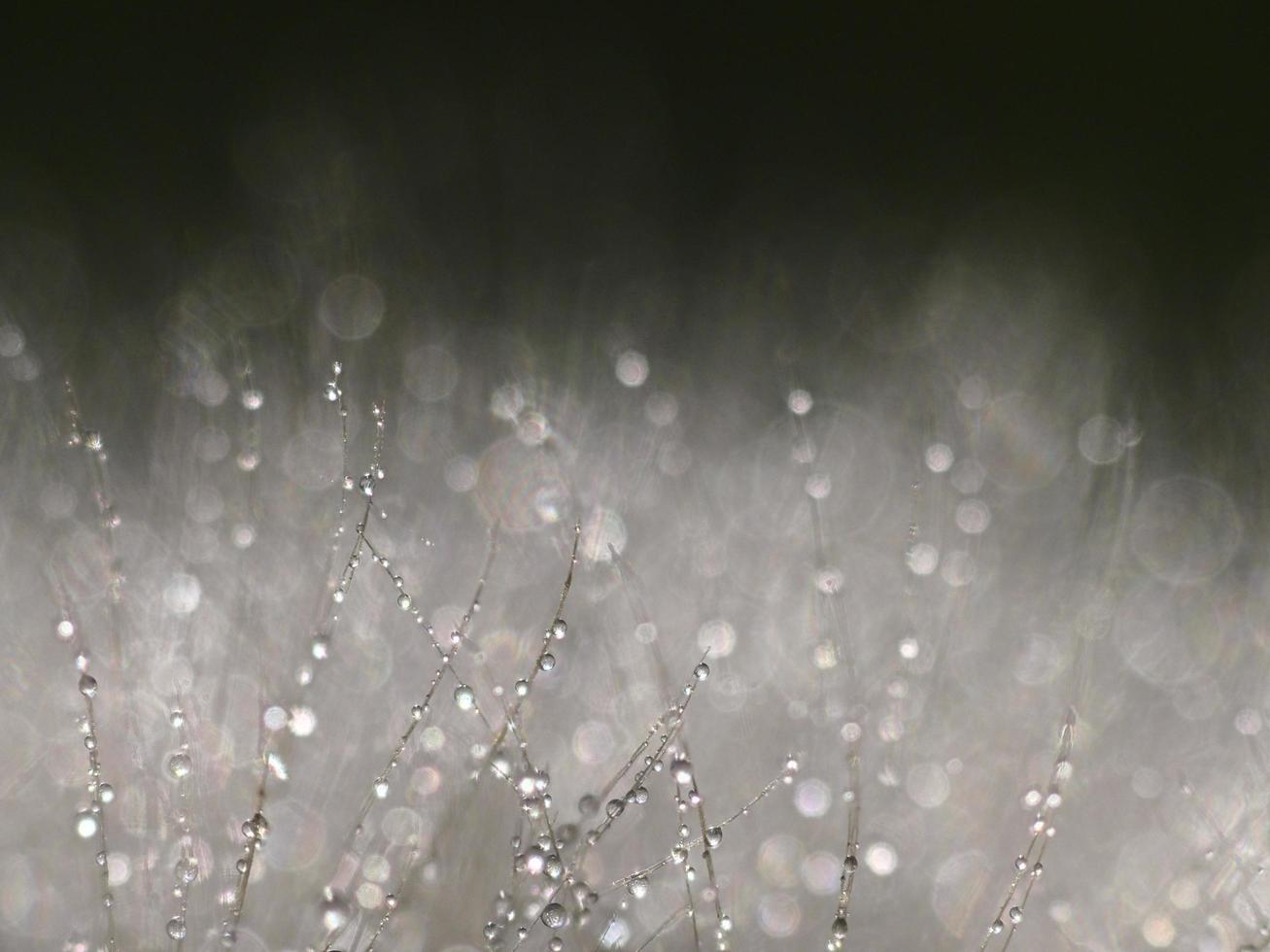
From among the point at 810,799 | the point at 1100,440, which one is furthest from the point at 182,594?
the point at 1100,440

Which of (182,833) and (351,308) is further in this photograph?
(351,308)

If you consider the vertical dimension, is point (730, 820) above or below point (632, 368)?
below

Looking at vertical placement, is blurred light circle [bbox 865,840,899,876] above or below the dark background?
below

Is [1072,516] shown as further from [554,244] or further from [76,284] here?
[76,284]

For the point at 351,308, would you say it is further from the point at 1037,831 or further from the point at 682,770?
the point at 1037,831

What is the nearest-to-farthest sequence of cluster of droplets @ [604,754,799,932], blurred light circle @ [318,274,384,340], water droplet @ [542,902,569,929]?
1. water droplet @ [542,902,569,929]
2. cluster of droplets @ [604,754,799,932]
3. blurred light circle @ [318,274,384,340]

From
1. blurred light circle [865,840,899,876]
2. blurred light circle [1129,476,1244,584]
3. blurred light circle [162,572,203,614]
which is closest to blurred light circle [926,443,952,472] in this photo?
blurred light circle [1129,476,1244,584]

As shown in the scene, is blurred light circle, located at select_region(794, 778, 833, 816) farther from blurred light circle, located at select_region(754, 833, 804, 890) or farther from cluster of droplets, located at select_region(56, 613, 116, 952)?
cluster of droplets, located at select_region(56, 613, 116, 952)
